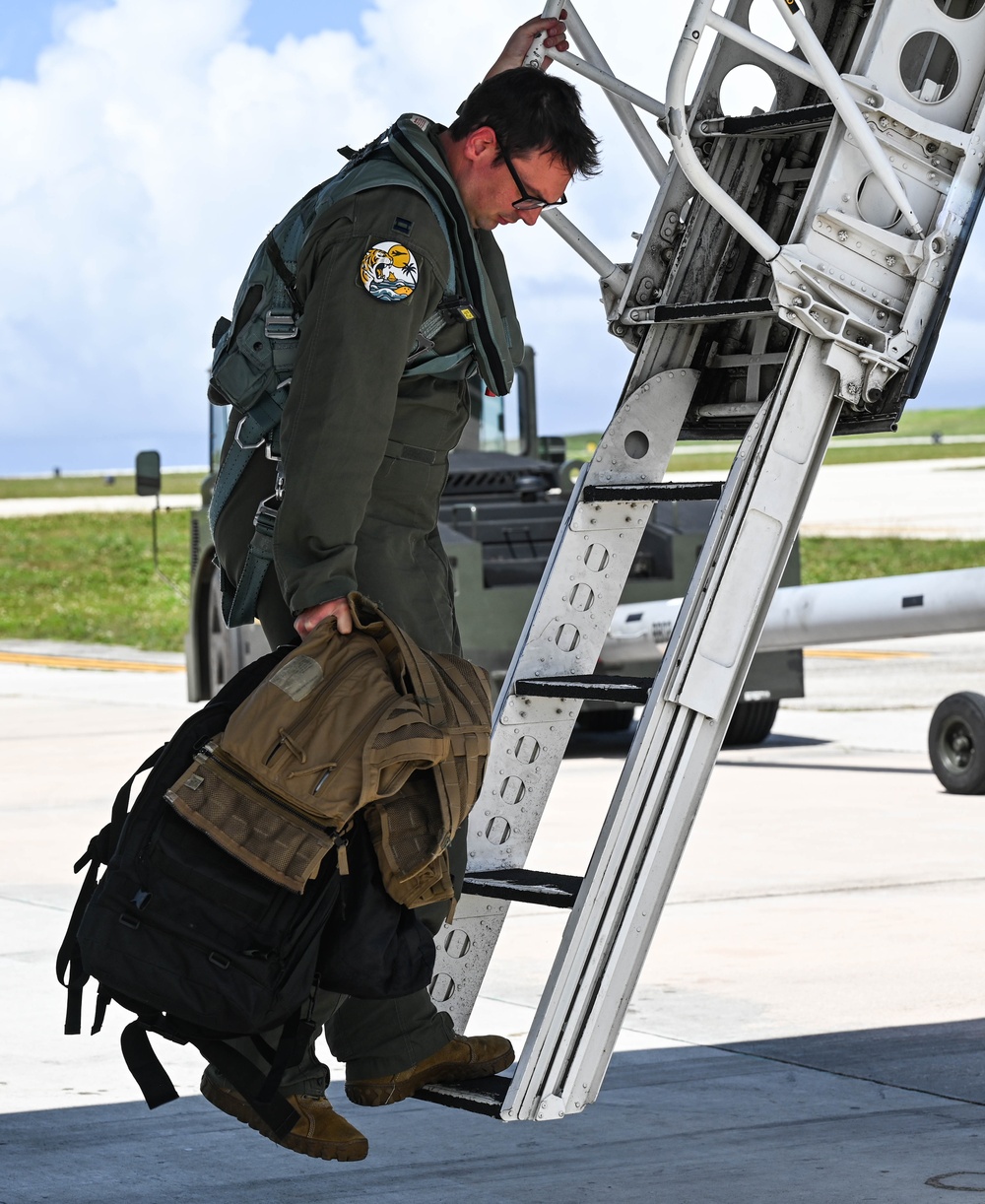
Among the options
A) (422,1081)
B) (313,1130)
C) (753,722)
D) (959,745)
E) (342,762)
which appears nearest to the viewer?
(342,762)

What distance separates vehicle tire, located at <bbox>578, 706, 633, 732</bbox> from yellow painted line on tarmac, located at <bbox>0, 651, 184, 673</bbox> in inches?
260

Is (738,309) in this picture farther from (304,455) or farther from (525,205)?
(304,455)

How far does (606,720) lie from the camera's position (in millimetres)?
13297

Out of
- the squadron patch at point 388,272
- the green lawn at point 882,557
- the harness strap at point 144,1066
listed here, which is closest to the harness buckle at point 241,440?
the squadron patch at point 388,272

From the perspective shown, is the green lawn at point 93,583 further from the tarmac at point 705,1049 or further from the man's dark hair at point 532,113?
the man's dark hair at point 532,113

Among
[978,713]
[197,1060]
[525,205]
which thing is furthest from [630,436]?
[978,713]

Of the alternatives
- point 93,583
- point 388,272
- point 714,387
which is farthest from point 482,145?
point 93,583

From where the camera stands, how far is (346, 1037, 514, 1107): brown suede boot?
3.91m

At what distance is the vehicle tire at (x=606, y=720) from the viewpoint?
1309 centimetres

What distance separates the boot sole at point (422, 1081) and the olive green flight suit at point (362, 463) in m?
0.03

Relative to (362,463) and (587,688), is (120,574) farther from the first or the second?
(362,463)

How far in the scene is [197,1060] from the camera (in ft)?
16.9

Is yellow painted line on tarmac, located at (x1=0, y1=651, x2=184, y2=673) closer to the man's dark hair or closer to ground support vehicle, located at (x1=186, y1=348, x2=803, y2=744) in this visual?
ground support vehicle, located at (x1=186, y1=348, x2=803, y2=744)

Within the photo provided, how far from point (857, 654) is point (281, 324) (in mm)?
16084
